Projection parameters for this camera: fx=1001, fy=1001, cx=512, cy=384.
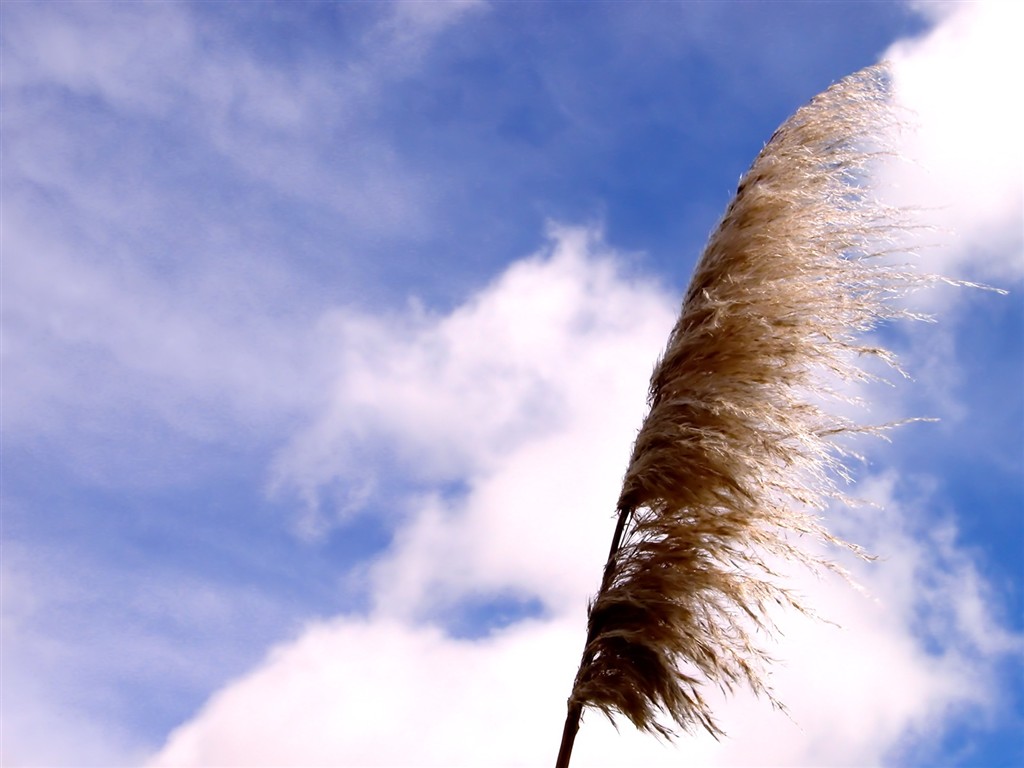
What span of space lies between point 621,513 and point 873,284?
1292mm

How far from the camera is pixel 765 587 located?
3.32 metres

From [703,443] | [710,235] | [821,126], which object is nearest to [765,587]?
[703,443]

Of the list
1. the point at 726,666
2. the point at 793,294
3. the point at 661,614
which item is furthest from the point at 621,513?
the point at 793,294

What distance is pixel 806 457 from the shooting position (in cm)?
Answer: 344

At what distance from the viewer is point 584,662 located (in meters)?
3.34

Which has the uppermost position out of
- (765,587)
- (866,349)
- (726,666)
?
(866,349)

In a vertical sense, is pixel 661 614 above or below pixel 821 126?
below

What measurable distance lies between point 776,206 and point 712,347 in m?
0.61

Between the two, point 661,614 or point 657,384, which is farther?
point 657,384

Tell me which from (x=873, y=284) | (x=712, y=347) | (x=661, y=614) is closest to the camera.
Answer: (x=661, y=614)

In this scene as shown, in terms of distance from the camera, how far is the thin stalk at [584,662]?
10.8ft

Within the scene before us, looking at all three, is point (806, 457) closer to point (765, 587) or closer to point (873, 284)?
point (765, 587)

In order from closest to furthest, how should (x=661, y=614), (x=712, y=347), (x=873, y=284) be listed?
(x=661, y=614) → (x=712, y=347) → (x=873, y=284)

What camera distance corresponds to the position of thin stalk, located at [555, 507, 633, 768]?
328 cm
